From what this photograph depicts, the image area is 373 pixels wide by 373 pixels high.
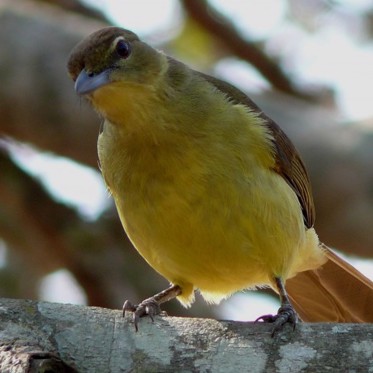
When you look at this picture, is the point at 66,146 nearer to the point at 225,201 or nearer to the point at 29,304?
the point at 225,201

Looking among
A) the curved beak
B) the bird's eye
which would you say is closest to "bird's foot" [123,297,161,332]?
the curved beak

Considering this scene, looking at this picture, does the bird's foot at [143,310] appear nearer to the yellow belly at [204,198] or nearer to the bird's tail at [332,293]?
the yellow belly at [204,198]

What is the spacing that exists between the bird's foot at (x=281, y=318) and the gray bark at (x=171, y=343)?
4 cm

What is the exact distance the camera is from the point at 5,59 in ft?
23.9

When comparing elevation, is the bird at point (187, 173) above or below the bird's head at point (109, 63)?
below

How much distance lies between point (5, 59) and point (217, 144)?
2865 millimetres

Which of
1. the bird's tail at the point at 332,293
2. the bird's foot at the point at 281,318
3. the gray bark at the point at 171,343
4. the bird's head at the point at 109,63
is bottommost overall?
the gray bark at the point at 171,343

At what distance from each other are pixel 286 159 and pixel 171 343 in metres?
1.90

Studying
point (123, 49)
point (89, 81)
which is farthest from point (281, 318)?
point (123, 49)

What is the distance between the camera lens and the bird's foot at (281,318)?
3986 millimetres

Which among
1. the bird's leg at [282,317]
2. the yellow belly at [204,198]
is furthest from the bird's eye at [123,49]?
the bird's leg at [282,317]

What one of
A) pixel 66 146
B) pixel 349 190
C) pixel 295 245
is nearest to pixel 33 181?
pixel 66 146

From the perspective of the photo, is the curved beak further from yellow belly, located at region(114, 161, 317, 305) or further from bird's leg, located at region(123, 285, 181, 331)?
bird's leg, located at region(123, 285, 181, 331)

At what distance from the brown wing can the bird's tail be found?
379mm
